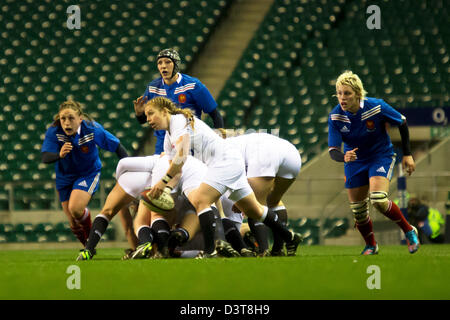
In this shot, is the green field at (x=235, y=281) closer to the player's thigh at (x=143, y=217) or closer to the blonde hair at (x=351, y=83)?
the player's thigh at (x=143, y=217)

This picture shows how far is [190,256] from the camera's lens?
292 inches

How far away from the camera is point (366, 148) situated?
7.46 m

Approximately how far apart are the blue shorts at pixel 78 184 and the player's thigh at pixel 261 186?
2.19 metres

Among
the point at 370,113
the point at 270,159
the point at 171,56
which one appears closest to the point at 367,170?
the point at 370,113

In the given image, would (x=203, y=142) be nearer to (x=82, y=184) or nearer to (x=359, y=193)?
(x=359, y=193)

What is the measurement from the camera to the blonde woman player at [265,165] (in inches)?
282

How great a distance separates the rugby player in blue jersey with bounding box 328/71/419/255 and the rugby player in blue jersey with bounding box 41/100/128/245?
2.49 metres

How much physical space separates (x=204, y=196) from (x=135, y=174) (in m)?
1.11

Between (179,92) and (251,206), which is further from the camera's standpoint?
(179,92)

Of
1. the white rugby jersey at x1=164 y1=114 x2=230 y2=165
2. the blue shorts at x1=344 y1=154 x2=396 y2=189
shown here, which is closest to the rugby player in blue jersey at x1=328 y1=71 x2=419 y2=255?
the blue shorts at x1=344 y1=154 x2=396 y2=189

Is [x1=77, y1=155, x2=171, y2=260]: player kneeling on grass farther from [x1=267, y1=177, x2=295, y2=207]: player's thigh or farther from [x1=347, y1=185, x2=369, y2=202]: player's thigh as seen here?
[x1=347, y1=185, x2=369, y2=202]: player's thigh

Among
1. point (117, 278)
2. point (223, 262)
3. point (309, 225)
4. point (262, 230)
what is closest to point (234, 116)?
point (309, 225)
